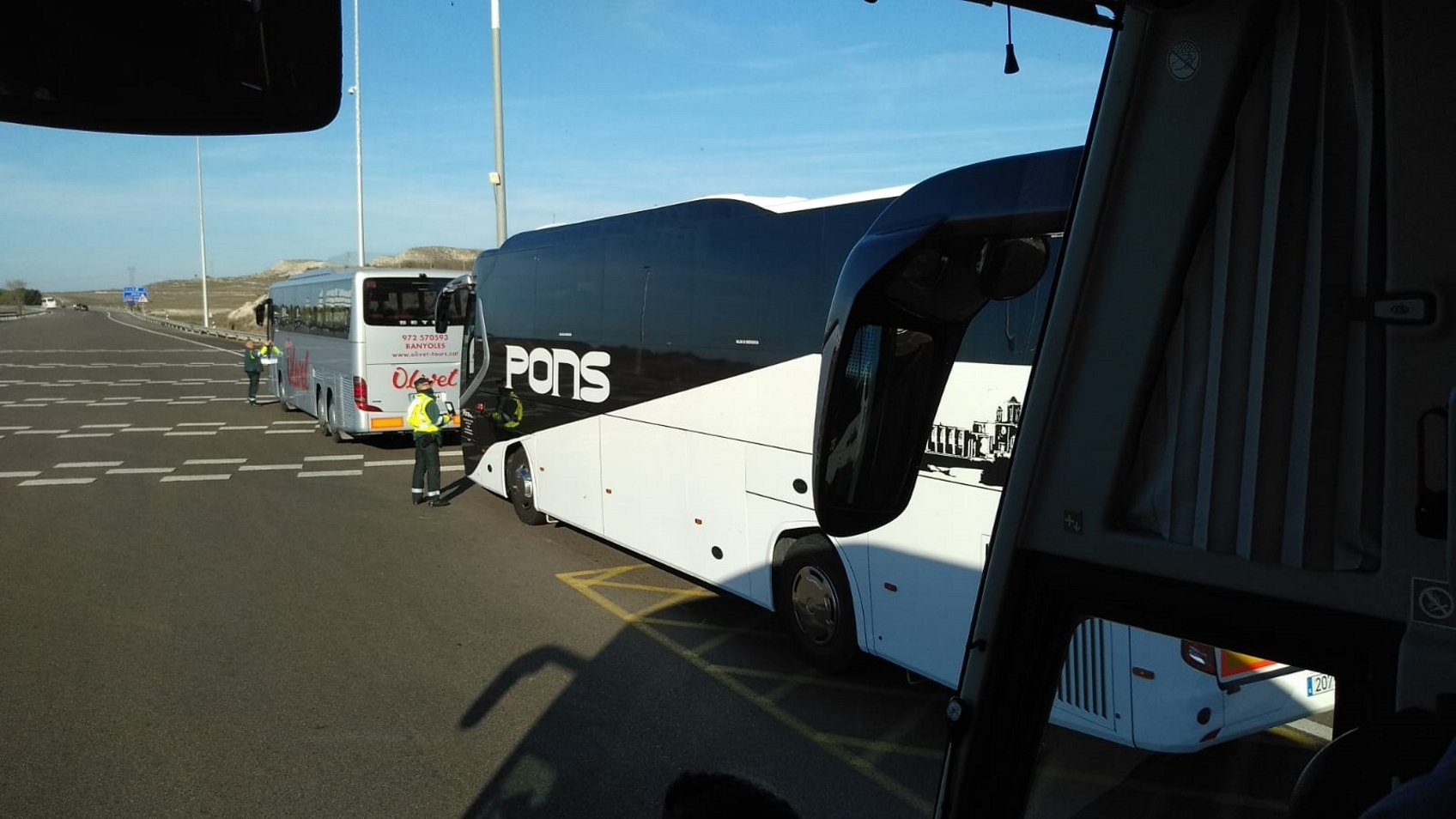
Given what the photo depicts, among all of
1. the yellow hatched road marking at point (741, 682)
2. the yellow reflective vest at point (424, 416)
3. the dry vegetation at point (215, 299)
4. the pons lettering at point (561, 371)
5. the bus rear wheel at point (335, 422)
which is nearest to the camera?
the yellow hatched road marking at point (741, 682)

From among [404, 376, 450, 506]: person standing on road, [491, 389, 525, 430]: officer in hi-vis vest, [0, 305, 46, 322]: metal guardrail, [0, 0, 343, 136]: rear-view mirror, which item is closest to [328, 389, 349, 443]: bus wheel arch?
[404, 376, 450, 506]: person standing on road

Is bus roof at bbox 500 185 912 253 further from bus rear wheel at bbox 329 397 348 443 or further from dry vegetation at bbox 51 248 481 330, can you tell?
dry vegetation at bbox 51 248 481 330

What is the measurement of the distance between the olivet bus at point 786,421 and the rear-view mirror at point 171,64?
1325 mm

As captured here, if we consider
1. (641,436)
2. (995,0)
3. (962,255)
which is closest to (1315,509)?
(995,0)

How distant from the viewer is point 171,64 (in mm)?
1476

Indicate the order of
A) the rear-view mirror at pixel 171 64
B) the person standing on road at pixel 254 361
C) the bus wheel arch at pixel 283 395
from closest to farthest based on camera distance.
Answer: the rear-view mirror at pixel 171 64, the bus wheel arch at pixel 283 395, the person standing on road at pixel 254 361

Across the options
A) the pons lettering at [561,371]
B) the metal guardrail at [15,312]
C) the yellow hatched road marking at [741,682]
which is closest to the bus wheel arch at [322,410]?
the pons lettering at [561,371]

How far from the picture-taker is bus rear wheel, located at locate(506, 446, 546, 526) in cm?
1229

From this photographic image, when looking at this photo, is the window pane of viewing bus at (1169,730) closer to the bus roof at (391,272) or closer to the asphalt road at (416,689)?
the asphalt road at (416,689)

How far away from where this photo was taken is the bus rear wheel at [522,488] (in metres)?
12.3

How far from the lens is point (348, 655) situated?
740 cm

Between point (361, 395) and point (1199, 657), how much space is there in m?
18.2

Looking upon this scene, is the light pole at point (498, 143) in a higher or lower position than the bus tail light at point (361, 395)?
higher

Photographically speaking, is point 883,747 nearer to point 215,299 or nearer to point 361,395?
point 361,395
